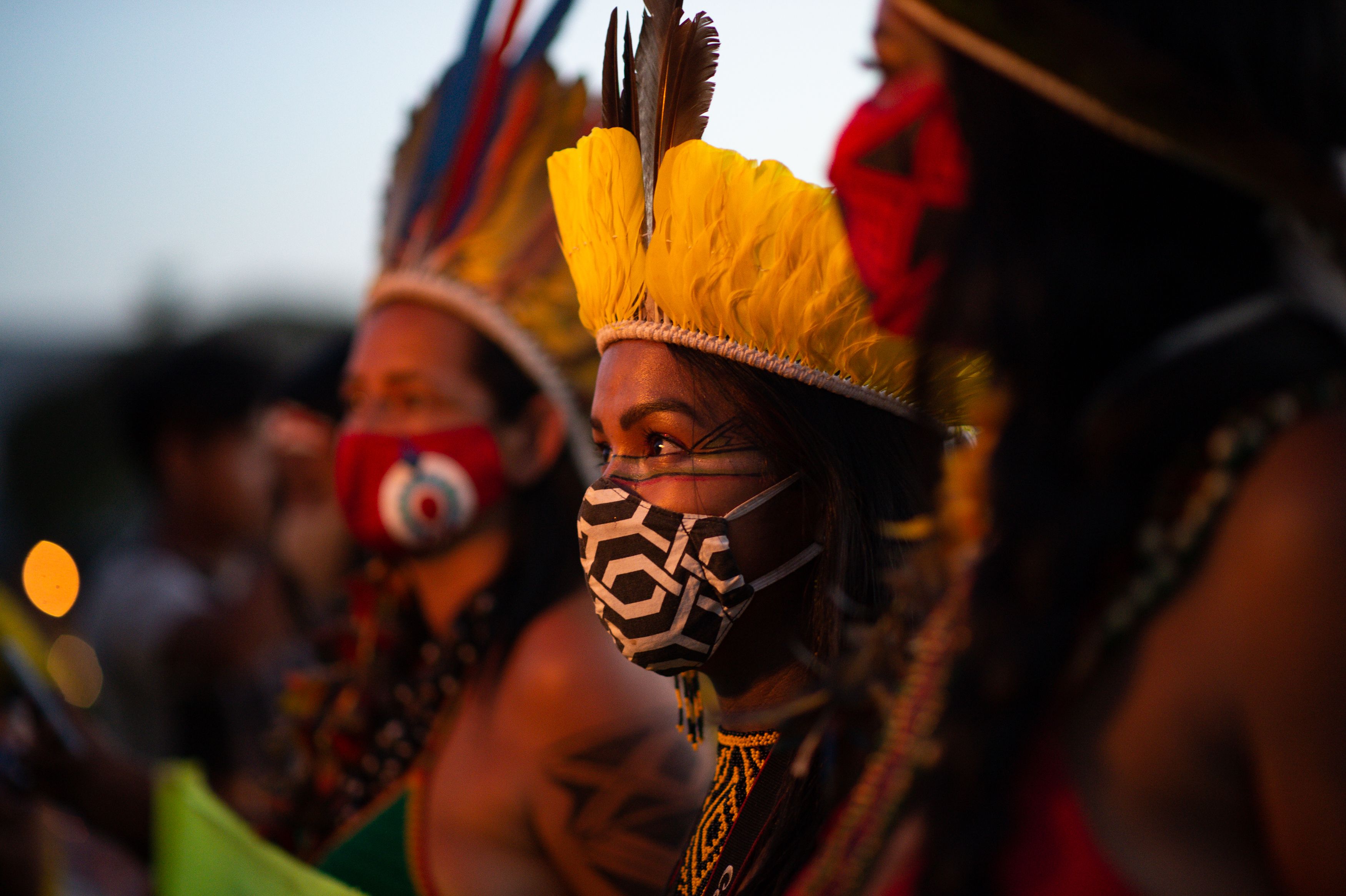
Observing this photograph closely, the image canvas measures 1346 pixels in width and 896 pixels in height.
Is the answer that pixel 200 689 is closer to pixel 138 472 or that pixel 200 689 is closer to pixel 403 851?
pixel 138 472

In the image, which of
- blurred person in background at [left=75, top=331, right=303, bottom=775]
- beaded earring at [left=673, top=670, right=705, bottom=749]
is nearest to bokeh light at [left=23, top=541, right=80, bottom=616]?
blurred person in background at [left=75, top=331, right=303, bottom=775]

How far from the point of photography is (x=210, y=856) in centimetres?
287

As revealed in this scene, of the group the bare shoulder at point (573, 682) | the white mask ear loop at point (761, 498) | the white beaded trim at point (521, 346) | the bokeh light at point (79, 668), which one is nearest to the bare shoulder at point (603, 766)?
the bare shoulder at point (573, 682)

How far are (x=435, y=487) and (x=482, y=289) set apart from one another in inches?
23.0

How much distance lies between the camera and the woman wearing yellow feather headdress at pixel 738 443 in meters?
1.91

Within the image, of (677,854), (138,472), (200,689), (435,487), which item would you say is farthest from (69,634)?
(677,854)

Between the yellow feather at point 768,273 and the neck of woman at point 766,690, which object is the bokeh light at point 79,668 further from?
the yellow feather at point 768,273

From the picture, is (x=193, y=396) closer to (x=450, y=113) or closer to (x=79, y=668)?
(x=79, y=668)

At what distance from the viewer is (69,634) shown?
289 inches

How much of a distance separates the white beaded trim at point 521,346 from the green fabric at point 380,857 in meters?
1.03

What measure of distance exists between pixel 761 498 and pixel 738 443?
0.34 feet

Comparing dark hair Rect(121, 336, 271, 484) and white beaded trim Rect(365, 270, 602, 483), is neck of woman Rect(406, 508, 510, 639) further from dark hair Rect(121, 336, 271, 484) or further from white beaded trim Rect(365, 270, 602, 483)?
dark hair Rect(121, 336, 271, 484)

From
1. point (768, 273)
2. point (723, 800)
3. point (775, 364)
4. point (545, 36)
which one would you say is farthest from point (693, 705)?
point (545, 36)

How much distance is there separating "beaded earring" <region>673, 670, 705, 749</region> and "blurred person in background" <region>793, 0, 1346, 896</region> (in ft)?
3.35
